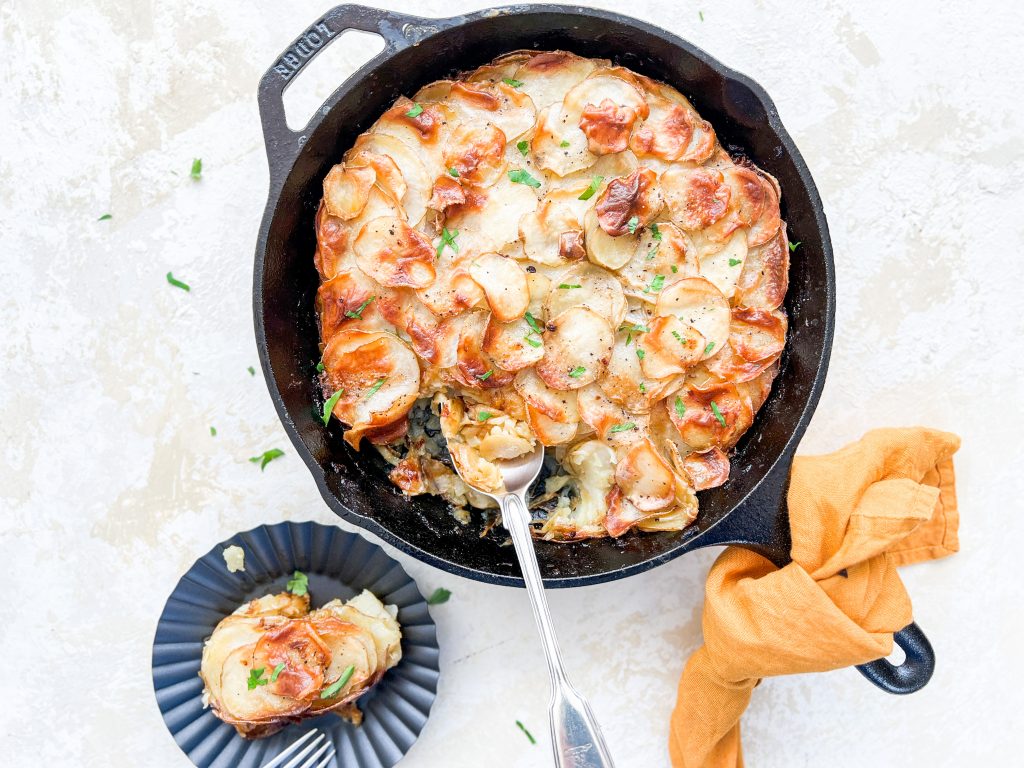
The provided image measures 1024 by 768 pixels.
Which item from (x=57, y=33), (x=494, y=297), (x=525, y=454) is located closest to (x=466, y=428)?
(x=525, y=454)

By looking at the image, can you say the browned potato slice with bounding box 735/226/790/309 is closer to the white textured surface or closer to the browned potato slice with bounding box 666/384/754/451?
the browned potato slice with bounding box 666/384/754/451

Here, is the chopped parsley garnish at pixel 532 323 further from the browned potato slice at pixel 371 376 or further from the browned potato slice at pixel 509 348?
the browned potato slice at pixel 371 376

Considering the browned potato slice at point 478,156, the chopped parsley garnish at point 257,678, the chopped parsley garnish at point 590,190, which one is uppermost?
the browned potato slice at point 478,156

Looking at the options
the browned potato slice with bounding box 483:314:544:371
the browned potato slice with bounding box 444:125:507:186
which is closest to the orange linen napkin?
the browned potato slice with bounding box 483:314:544:371

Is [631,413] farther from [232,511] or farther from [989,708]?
[989,708]

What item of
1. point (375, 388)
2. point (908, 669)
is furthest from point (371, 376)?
point (908, 669)

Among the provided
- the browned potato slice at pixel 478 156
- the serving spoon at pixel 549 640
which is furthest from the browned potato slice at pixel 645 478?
the browned potato slice at pixel 478 156
